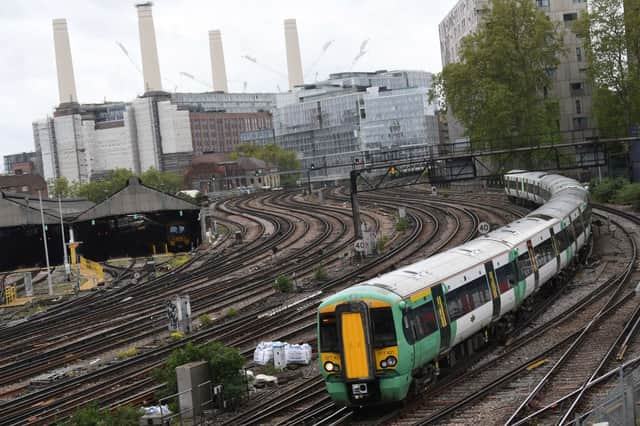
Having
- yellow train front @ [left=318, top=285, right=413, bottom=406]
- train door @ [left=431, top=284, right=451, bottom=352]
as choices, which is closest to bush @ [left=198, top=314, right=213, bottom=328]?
train door @ [left=431, top=284, right=451, bottom=352]

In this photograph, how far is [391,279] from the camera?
18297mm

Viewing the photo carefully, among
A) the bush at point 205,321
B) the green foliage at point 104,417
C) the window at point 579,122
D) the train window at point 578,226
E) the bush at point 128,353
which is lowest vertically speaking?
the bush at point 128,353

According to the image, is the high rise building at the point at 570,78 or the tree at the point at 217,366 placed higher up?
the high rise building at the point at 570,78

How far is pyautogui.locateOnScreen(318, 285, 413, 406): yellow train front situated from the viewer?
1666 centimetres

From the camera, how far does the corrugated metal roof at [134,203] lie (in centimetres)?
5875

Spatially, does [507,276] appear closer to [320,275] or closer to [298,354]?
[298,354]

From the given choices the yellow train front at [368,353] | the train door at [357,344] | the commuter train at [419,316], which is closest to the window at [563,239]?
the commuter train at [419,316]

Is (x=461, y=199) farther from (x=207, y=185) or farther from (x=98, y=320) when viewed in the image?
(x=207, y=185)

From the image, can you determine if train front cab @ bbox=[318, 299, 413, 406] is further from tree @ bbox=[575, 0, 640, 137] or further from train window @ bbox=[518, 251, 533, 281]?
tree @ bbox=[575, 0, 640, 137]

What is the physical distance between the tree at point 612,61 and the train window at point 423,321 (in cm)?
5045

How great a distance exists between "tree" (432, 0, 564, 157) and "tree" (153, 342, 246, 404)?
50222mm

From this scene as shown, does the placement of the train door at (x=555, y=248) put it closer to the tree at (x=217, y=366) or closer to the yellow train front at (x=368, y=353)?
the tree at (x=217, y=366)

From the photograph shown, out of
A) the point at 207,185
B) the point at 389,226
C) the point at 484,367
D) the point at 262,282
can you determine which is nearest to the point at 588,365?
the point at 484,367

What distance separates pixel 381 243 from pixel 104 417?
29.8 meters
